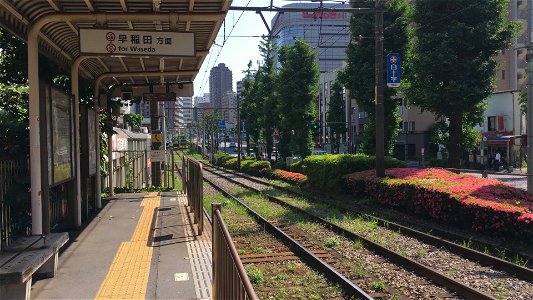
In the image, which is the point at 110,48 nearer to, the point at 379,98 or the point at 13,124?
the point at 13,124

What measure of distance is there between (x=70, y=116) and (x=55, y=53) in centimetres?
130

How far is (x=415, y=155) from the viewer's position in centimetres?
5809

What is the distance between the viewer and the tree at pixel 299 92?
3422cm

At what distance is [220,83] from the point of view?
112m

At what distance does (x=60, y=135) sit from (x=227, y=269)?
5.45m

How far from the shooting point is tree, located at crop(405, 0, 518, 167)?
1961cm

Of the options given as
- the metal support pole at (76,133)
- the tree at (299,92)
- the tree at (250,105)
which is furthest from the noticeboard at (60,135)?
the tree at (250,105)

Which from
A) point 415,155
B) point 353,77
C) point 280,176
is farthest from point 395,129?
point 415,155

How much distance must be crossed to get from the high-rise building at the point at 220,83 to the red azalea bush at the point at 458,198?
9267cm

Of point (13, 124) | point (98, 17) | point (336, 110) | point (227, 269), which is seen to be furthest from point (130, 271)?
point (336, 110)

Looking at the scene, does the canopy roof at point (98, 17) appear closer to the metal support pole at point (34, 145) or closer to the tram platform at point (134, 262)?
the metal support pole at point (34, 145)

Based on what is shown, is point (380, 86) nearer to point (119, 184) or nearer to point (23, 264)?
point (119, 184)

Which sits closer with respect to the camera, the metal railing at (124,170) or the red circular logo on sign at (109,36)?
the red circular logo on sign at (109,36)

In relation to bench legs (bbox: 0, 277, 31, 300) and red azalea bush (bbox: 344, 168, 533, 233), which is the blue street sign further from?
bench legs (bbox: 0, 277, 31, 300)
